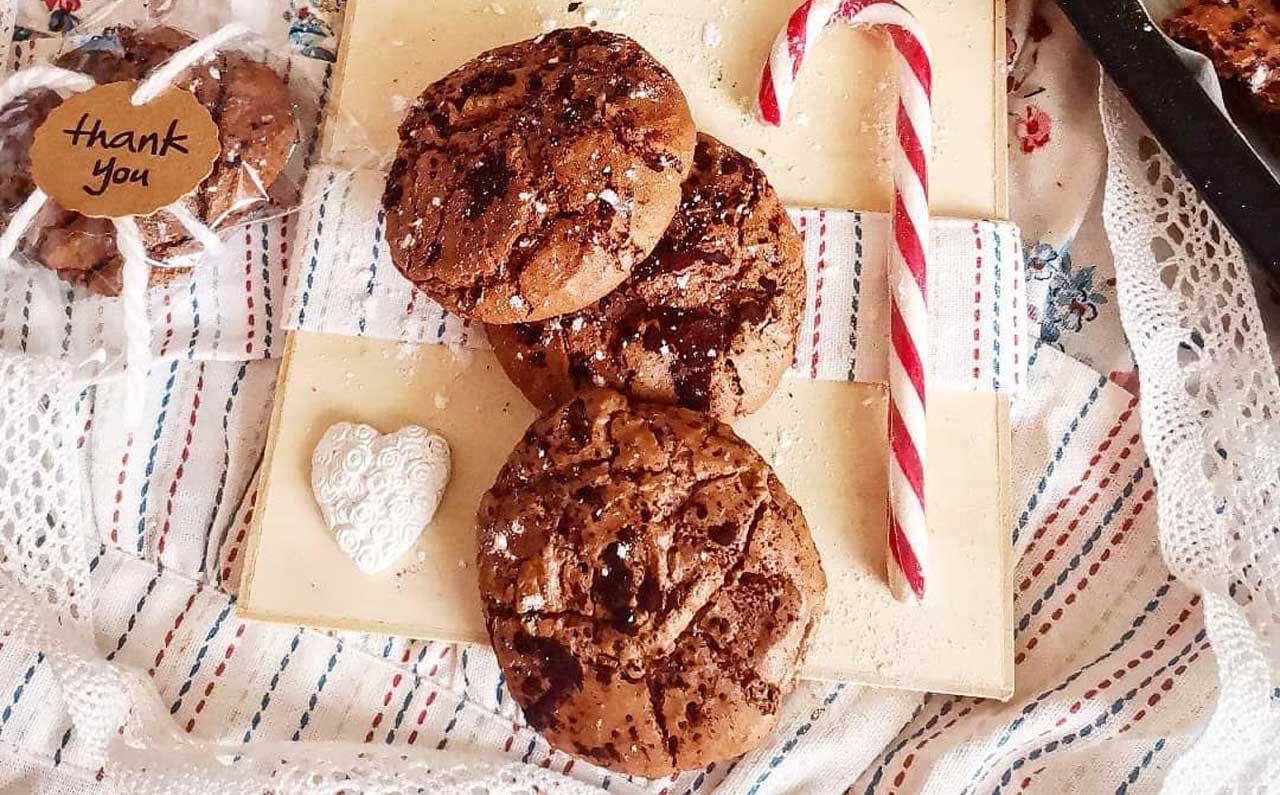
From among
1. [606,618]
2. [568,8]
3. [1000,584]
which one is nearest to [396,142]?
[568,8]

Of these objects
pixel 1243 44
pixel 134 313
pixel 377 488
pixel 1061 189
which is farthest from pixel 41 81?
pixel 1243 44

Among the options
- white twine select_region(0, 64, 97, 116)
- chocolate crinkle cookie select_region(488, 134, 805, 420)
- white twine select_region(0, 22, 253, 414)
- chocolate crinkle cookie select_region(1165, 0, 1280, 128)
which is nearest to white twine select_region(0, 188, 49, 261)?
white twine select_region(0, 22, 253, 414)

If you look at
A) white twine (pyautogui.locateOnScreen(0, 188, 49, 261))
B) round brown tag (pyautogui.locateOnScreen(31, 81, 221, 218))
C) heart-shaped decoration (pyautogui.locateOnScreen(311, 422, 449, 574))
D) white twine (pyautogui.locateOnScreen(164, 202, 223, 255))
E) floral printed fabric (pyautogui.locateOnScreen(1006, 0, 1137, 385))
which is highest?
floral printed fabric (pyautogui.locateOnScreen(1006, 0, 1137, 385))

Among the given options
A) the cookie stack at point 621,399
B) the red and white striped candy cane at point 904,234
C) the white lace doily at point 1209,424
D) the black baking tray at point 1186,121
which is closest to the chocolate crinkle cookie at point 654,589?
the cookie stack at point 621,399

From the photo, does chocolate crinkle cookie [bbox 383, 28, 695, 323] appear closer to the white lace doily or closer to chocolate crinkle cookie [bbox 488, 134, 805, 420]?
chocolate crinkle cookie [bbox 488, 134, 805, 420]

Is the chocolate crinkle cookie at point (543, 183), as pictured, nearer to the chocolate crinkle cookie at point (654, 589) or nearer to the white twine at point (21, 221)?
the chocolate crinkle cookie at point (654, 589)

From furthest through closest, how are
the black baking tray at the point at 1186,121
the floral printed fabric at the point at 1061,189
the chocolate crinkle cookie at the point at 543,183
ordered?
the floral printed fabric at the point at 1061,189, the black baking tray at the point at 1186,121, the chocolate crinkle cookie at the point at 543,183
